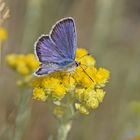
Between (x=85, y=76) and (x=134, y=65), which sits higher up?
(x=85, y=76)

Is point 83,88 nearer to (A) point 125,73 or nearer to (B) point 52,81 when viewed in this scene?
(B) point 52,81

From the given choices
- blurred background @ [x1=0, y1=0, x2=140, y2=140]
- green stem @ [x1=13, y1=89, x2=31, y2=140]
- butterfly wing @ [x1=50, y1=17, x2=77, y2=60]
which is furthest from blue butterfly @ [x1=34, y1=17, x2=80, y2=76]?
blurred background @ [x1=0, y1=0, x2=140, y2=140]

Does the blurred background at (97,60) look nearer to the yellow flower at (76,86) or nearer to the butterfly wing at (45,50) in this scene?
the yellow flower at (76,86)

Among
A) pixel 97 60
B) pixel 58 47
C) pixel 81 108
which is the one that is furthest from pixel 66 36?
pixel 97 60

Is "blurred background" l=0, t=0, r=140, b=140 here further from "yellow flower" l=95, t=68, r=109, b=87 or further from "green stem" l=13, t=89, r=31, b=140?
"yellow flower" l=95, t=68, r=109, b=87

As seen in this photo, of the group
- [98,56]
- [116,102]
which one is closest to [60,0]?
[98,56]

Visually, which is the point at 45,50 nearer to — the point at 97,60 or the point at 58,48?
the point at 58,48
